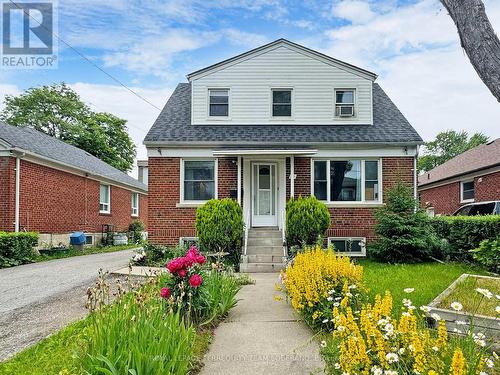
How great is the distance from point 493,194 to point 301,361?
53.0 feet

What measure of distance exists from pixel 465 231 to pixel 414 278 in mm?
3427

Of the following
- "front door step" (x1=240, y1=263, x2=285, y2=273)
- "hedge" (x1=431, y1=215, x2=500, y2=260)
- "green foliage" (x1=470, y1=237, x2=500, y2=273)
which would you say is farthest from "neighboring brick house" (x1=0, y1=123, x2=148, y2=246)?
"green foliage" (x1=470, y1=237, x2=500, y2=273)

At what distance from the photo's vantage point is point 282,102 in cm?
1298

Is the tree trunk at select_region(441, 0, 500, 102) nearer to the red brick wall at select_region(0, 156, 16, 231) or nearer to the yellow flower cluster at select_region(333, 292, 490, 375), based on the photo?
the yellow flower cluster at select_region(333, 292, 490, 375)

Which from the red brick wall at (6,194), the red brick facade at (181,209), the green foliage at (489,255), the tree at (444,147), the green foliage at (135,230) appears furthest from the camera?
the tree at (444,147)

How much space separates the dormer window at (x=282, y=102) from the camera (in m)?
13.0

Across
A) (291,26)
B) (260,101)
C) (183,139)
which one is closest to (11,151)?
(183,139)

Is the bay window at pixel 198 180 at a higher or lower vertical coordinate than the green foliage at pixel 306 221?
higher

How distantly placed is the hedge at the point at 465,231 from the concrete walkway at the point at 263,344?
608 cm

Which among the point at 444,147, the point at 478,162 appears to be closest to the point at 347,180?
the point at 478,162

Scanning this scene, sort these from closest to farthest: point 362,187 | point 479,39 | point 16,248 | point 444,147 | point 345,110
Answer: point 479,39
point 16,248
point 362,187
point 345,110
point 444,147

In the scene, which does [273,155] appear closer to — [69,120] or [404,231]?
[404,231]

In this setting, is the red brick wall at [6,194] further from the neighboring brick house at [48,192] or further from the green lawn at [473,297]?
the green lawn at [473,297]

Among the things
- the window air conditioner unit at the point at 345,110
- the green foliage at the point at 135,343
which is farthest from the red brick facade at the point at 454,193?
the green foliage at the point at 135,343
